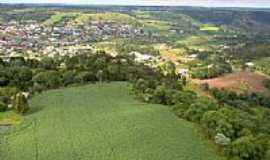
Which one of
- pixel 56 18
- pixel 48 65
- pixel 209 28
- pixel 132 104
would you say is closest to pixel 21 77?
pixel 48 65

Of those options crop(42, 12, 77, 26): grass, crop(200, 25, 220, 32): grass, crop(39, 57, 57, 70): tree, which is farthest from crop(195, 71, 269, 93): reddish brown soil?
crop(200, 25, 220, 32): grass

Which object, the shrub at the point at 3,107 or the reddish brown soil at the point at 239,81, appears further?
the reddish brown soil at the point at 239,81

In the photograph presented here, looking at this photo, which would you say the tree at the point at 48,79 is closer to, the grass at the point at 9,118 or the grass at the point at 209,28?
the grass at the point at 9,118

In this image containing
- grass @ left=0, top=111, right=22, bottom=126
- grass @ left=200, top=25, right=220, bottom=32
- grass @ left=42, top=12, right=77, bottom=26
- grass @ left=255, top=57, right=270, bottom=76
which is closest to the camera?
grass @ left=0, top=111, right=22, bottom=126

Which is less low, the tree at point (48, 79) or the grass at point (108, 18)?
the tree at point (48, 79)

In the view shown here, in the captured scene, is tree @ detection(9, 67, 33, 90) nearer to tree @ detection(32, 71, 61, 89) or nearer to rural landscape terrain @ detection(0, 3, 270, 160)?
rural landscape terrain @ detection(0, 3, 270, 160)

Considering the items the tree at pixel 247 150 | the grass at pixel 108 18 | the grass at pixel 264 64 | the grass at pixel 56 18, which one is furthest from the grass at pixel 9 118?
the grass at pixel 108 18
